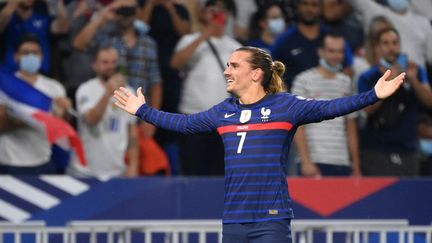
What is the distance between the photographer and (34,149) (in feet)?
40.9

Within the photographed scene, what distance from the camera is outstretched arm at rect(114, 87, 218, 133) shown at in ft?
28.3

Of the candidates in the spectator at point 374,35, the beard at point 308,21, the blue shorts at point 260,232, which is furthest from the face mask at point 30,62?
the blue shorts at point 260,232

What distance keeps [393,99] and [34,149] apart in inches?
157

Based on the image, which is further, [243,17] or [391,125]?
[243,17]

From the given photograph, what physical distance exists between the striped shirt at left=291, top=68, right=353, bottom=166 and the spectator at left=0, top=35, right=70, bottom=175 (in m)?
2.54

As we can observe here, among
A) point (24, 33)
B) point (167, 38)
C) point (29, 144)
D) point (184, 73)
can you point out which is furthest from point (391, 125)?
point (24, 33)

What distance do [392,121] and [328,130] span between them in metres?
0.84

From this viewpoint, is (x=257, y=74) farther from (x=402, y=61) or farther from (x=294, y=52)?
(x=402, y=61)

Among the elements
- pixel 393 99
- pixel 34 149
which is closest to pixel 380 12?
pixel 393 99

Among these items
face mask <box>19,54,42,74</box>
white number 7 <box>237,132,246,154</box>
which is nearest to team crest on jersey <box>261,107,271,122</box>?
white number 7 <box>237,132,246,154</box>

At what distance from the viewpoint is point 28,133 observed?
40.8ft

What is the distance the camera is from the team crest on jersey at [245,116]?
8.35 metres

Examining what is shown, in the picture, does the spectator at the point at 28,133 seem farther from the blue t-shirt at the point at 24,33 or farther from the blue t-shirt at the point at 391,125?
the blue t-shirt at the point at 391,125

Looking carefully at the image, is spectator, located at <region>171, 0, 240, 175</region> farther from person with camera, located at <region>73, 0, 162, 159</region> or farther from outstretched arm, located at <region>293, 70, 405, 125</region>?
outstretched arm, located at <region>293, 70, 405, 125</region>
